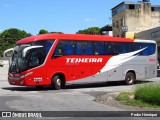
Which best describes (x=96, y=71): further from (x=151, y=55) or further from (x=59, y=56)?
(x=151, y=55)

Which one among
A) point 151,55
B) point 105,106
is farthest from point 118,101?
point 151,55

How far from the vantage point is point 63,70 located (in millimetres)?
23188

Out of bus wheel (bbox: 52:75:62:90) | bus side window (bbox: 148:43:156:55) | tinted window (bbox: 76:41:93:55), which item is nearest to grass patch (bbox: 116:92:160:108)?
bus wheel (bbox: 52:75:62:90)

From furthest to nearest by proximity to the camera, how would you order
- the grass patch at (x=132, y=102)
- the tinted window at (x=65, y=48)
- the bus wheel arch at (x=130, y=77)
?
the bus wheel arch at (x=130, y=77), the tinted window at (x=65, y=48), the grass patch at (x=132, y=102)

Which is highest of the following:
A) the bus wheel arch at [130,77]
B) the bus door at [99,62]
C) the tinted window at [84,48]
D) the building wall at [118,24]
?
the building wall at [118,24]

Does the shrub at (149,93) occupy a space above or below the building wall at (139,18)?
below

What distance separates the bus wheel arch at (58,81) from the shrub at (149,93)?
727 cm

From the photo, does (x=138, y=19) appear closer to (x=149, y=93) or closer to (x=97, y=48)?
(x=97, y=48)

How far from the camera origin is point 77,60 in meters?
23.8

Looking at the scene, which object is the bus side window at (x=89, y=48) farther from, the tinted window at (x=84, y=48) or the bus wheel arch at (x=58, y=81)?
the bus wheel arch at (x=58, y=81)

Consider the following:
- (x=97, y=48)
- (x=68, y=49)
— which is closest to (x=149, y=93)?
(x=68, y=49)

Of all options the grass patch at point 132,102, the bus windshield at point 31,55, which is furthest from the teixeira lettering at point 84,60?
the grass patch at point 132,102

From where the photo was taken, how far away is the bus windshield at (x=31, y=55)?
71.4 ft

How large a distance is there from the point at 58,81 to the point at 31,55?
2.35 m
